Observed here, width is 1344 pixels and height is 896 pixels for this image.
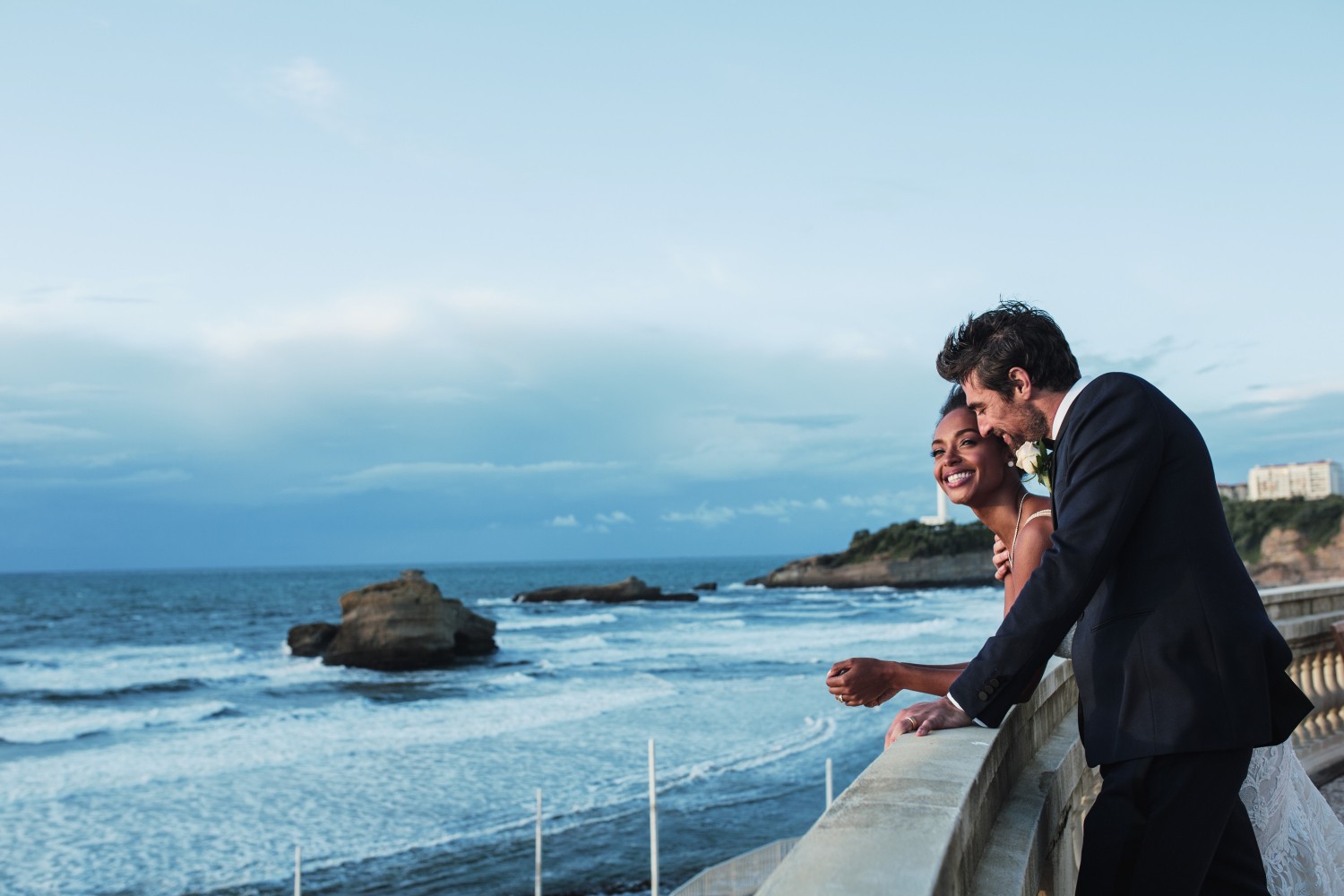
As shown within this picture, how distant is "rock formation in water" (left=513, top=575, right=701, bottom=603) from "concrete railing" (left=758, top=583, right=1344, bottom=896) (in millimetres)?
77241

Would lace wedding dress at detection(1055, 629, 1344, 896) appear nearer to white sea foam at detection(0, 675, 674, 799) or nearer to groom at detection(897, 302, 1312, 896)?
groom at detection(897, 302, 1312, 896)

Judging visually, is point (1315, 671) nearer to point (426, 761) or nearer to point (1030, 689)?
point (1030, 689)

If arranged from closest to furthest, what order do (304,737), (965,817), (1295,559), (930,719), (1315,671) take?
(965,817), (930,719), (1315,671), (304,737), (1295,559)

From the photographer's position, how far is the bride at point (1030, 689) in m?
2.33

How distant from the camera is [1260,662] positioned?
1936 millimetres

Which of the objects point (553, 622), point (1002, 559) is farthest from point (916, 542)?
point (1002, 559)

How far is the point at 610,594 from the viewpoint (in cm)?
8162

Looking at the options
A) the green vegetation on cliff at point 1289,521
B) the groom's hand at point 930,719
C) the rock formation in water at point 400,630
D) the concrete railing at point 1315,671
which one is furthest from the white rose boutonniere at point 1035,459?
the green vegetation on cliff at point 1289,521

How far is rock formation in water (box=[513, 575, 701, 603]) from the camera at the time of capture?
81.2 metres

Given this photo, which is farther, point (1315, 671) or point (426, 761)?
point (426, 761)

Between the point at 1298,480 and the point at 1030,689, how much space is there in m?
122

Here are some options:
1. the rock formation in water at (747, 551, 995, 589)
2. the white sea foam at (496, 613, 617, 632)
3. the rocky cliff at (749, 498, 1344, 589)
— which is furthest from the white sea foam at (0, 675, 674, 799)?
the rock formation in water at (747, 551, 995, 589)

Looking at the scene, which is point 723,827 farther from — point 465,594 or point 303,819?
point 465,594

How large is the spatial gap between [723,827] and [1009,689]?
14.7 metres
